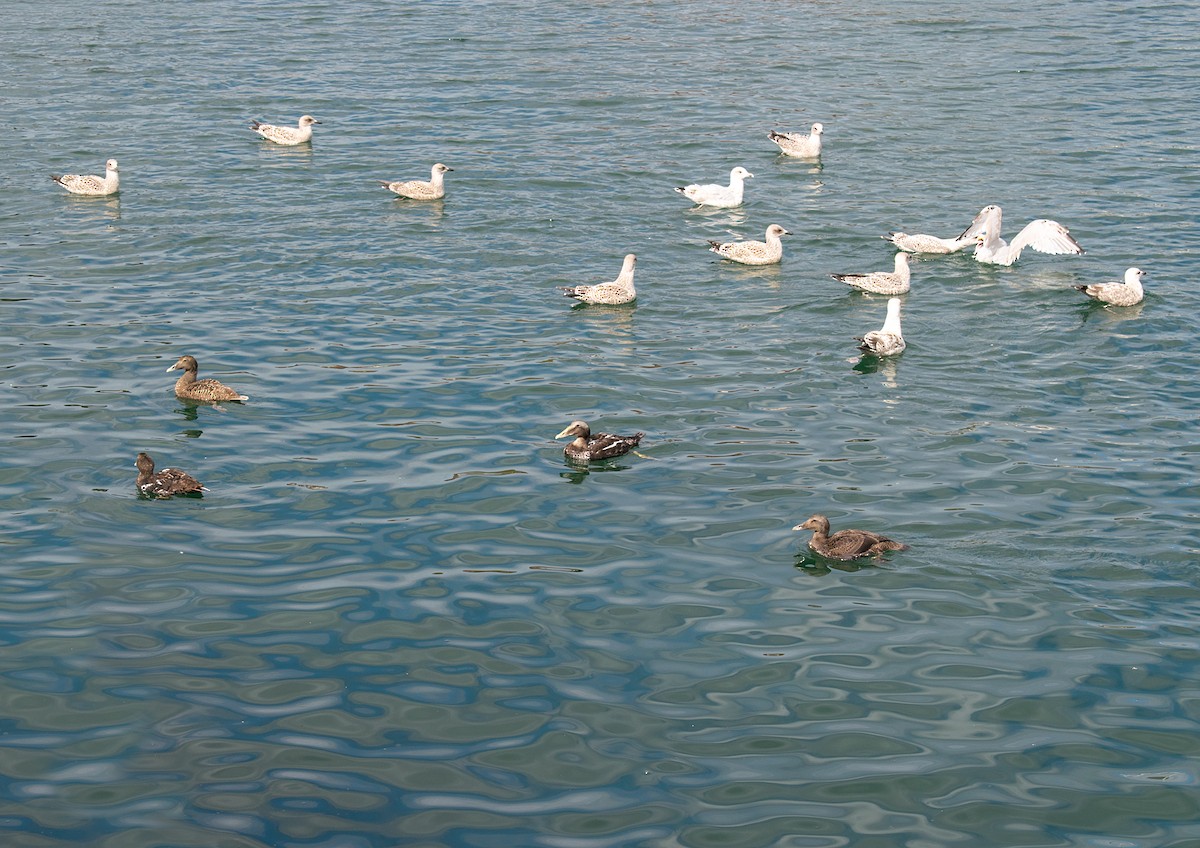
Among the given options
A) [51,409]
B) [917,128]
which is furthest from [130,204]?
[917,128]

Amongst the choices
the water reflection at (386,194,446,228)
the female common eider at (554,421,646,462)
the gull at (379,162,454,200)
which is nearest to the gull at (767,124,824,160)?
the gull at (379,162,454,200)

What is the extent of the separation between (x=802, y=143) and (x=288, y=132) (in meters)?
11.1

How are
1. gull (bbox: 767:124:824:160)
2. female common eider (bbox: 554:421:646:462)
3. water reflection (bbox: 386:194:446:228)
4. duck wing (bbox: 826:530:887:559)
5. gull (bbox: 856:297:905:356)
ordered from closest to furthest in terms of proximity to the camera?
duck wing (bbox: 826:530:887:559)
female common eider (bbox: 554:421:646:462)
gull (bbox: 856:297:905:356)
water reflection (bbox: 386:194:446:228)
gull (bbox: 767:124:824:160)

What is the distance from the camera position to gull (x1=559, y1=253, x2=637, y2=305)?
21938 mm

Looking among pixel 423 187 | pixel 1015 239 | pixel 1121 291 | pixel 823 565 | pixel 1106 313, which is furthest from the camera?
pixel 423 187

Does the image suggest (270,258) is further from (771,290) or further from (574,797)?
(574,797)

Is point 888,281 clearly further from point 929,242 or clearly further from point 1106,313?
point 1106,313

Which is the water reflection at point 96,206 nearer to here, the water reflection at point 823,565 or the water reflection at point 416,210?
the water reflection at point 416,210

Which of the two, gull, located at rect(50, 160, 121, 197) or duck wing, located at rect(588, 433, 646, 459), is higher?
gull, located at rect(50, 160, 121, 197)

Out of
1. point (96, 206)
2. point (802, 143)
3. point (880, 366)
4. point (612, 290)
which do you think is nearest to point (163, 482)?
point (612, 290)

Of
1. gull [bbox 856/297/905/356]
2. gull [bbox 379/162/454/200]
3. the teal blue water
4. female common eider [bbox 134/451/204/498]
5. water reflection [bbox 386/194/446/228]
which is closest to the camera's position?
the teal blue water

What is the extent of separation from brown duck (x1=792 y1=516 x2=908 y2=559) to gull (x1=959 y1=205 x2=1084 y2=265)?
10.6 m

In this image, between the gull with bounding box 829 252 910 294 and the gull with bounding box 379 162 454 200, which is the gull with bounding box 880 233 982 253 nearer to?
the gull with bounding box 829 252 910 294

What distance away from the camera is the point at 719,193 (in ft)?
88.9
